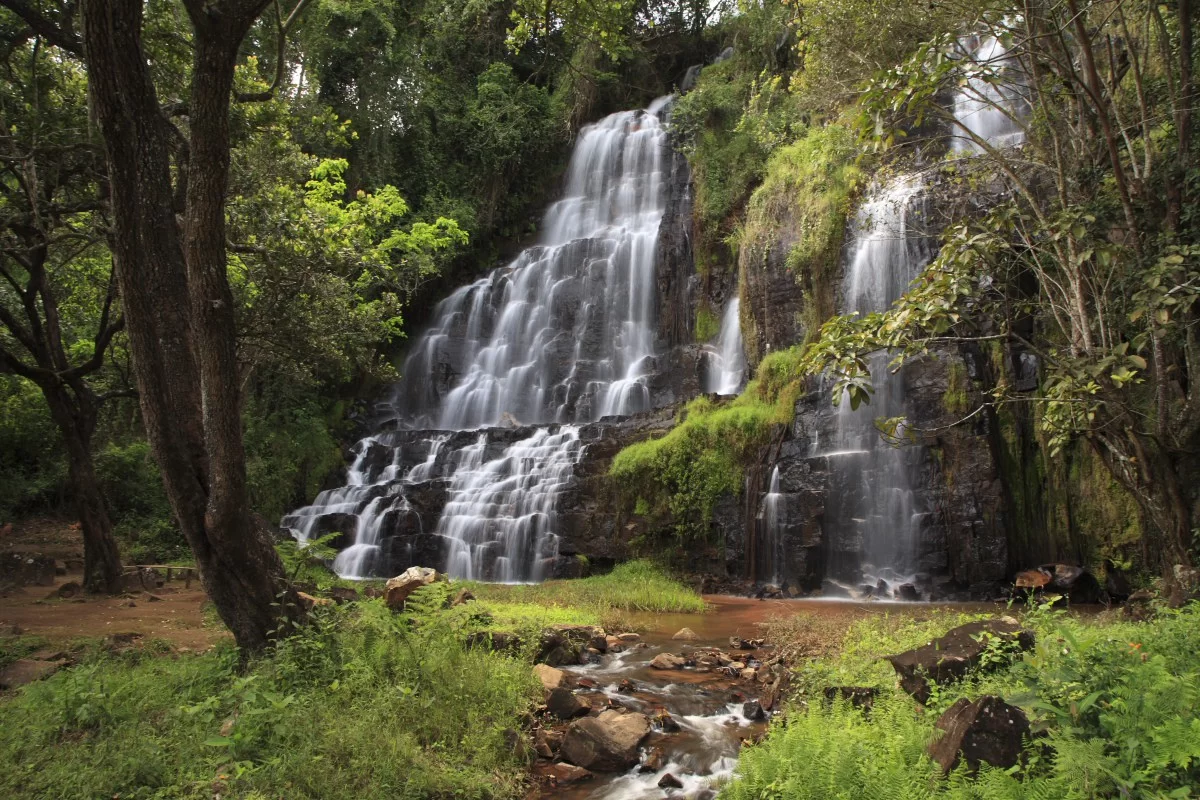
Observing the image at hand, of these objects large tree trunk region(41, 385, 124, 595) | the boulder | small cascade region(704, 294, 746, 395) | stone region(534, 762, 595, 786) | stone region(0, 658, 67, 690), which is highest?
small cascade region(704, 294, 746, 395)

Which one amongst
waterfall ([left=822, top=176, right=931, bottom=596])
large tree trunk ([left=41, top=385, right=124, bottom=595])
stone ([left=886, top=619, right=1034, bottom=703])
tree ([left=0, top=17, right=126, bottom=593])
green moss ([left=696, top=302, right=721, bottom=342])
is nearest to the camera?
stone ([left=886, top=619, right=1034, bottom=703])

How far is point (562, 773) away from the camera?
18.0 feet

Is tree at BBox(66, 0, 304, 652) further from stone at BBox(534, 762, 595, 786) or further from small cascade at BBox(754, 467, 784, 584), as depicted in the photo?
small cascade at BBox(754, 467, 784, 584)

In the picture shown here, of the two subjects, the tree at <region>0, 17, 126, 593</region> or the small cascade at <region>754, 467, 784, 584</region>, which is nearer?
the tree at <region>0, 17, 126, 593</region>

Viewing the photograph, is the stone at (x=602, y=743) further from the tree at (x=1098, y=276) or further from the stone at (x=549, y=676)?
the tree at (x=1098, y=276)

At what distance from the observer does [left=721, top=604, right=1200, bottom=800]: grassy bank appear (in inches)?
127

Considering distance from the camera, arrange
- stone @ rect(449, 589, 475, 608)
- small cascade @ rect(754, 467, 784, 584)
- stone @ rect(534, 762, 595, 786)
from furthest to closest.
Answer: small cascade @ rect(754, 467, 784, 584)
stone @ rect(449, 589, 475, 608)
stone @ rect(534, 762, 595, 786)

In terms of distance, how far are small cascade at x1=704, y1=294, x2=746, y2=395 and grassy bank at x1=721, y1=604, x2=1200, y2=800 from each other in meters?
14.0

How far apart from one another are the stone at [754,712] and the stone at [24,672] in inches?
230

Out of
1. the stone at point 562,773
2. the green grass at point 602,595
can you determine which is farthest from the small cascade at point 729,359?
the stone at point 562,773

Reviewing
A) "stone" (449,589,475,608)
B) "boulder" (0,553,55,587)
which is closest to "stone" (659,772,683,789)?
"stone" (449,589,475,608)

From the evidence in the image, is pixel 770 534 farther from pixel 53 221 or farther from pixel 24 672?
pixel 53 221

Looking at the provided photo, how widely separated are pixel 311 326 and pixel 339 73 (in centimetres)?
1818

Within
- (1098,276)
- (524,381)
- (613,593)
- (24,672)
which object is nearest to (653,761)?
(24,672)
